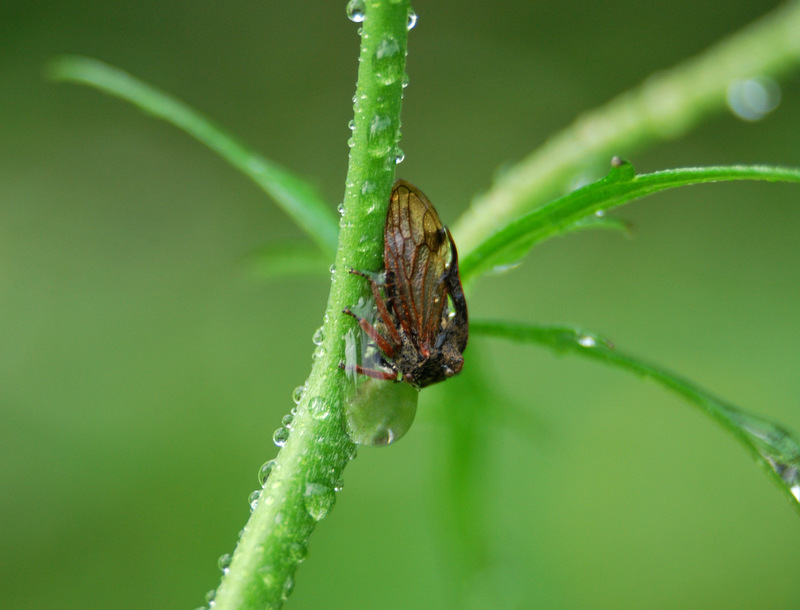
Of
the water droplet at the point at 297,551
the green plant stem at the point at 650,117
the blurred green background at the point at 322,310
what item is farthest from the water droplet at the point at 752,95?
the water droplet at the point at 297,551

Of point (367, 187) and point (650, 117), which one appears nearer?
point (367, 187)

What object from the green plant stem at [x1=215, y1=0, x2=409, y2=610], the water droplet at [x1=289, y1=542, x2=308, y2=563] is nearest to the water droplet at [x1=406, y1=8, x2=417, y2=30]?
the green plant stem at [x1=215, y1=0, x2=409, y2=610]

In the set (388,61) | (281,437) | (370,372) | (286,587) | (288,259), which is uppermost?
(288,259)

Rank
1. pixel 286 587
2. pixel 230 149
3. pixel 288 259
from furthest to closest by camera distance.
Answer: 1. pixel 288 259
2. pixel 230 149
3. pixel 286 587

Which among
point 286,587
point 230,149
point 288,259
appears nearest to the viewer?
point 286,587

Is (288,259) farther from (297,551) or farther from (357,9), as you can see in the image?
(297,551)

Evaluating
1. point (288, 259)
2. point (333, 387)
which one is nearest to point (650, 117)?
point (288, 259)
